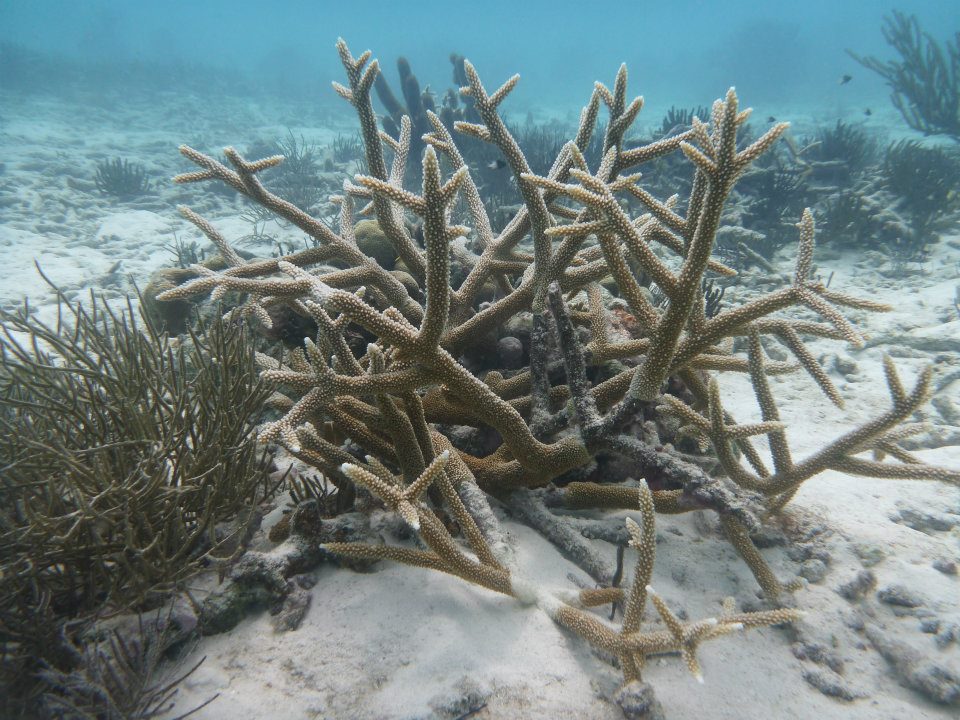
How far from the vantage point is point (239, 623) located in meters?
A: 2.00

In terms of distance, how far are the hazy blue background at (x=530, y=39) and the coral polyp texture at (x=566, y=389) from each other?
35878mm

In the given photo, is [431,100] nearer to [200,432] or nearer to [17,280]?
[17,280]

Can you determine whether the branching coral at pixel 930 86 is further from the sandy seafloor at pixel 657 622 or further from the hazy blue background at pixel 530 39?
the hazy blue background at pixel 530 39

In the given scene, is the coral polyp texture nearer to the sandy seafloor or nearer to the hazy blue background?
the sandy seafloor

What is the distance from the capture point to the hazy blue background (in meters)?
39.7

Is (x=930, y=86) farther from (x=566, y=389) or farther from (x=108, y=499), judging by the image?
(x=108, y=499)

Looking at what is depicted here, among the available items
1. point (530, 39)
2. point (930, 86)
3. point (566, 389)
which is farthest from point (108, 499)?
point (530, 39)

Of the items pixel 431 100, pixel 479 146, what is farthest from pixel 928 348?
pixel 431 100

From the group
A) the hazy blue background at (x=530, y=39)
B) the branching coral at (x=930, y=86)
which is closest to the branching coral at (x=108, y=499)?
the branching coral at (x=930, y=86)

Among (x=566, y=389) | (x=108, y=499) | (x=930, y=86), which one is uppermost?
(x=930, y=86)

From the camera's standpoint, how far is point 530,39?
7556 cm

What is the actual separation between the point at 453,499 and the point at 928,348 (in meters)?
6.18

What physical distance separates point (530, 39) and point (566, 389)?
296 ft

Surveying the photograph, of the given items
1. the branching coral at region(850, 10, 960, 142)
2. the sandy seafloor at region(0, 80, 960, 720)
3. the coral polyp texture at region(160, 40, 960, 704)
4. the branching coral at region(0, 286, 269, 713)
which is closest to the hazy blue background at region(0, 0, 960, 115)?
the branching coral at region(850, 10, 960, 142)
